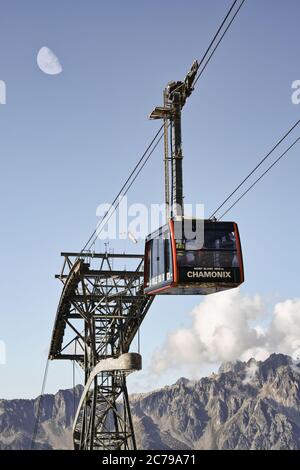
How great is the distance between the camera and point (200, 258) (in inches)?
962

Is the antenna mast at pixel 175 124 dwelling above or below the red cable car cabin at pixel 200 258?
above

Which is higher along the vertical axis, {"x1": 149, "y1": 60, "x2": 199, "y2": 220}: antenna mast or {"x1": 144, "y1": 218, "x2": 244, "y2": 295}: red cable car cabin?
{"x1": 149, "y1": 60, "x2": 199, "y2": 220}: antenna mast

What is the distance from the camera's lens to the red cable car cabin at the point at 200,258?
79.2 feet

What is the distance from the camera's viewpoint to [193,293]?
26250mm

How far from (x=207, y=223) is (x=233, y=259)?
1.62 metres

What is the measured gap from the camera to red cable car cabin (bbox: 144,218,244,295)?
2412 cm

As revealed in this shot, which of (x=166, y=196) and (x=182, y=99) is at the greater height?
(x=182, y=99)
